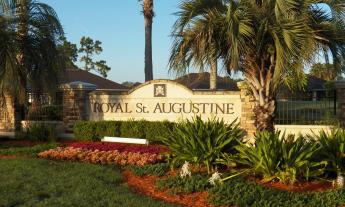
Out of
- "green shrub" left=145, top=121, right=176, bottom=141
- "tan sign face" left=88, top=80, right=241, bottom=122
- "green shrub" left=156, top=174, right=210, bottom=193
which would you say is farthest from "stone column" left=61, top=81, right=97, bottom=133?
"green shrub" left=156, top=174, right=210, bottom=193

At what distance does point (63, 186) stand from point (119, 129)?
748cm

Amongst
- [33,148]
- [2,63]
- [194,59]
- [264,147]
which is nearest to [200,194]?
[264,147]

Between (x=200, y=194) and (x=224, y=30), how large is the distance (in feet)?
12.8

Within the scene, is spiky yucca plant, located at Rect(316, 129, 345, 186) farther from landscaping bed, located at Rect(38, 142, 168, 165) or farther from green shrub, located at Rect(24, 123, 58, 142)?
green shrub, located at Rect(24, 123, 58, 142)

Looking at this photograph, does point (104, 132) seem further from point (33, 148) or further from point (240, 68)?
point (240, 68)

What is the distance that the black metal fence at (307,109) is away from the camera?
15.3 meters

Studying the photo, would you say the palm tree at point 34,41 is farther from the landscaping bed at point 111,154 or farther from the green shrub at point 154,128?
the landscaping bed at point 111,154

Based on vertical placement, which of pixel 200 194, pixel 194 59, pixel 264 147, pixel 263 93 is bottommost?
pixel 200 194

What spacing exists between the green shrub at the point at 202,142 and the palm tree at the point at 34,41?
717cm

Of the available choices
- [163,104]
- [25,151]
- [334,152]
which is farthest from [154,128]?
[334,152]

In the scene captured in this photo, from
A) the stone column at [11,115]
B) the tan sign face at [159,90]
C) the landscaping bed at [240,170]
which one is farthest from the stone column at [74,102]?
the landscaping bed at [240,170]

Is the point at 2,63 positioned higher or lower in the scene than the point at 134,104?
higher

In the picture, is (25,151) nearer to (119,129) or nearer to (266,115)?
(119,129)

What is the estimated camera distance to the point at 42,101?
19.3m
